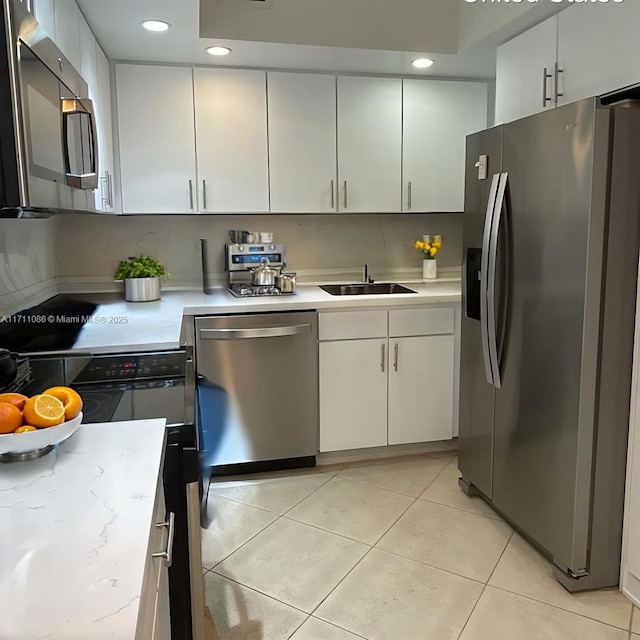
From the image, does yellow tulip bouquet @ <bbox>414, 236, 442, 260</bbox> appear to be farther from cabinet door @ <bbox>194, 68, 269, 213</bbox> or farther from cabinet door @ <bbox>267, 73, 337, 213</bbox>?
cabinet door @ <bbox>194, 68, 269, 213</bbox>

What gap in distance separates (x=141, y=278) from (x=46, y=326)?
2.61ft

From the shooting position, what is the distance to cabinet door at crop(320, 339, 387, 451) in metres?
3.09

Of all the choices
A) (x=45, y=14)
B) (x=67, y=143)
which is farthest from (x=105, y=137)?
(x=67, y=143)

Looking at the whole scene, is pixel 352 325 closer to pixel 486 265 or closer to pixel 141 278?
pixel 486 265

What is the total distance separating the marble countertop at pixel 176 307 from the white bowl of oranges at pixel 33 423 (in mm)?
818

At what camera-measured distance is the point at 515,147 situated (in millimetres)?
2236

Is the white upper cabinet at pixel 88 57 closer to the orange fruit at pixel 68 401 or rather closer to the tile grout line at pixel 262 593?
the orange fruit at pixel 68 401

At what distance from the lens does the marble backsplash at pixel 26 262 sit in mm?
2293

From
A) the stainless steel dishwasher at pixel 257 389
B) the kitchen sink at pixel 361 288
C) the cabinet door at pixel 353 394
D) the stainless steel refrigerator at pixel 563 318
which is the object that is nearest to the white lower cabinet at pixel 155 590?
the stainless steel refrigerator at pixel 563 318

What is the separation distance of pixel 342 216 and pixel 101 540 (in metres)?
3.02

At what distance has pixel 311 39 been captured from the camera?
9.39 feet

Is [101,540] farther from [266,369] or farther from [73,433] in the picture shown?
[266,369]

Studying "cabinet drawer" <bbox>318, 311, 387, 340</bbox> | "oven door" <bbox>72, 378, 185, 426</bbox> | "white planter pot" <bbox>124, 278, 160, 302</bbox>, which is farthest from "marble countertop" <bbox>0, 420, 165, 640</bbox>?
"white planter pot" <bbox>124, 278, 160, 302</bbox>

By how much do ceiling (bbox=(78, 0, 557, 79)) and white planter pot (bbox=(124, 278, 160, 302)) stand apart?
1.12 metres
